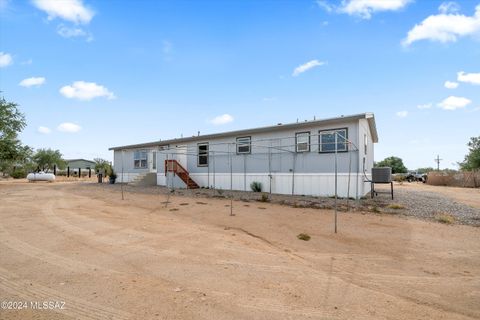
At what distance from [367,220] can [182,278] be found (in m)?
6.97

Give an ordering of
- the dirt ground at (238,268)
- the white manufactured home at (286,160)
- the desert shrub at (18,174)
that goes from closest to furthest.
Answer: the dirt ground at (238,268) → the white manufactured home at (286,160) → the desert shrub at (18,174)

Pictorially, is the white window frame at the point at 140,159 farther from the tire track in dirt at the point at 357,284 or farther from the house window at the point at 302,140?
the tire track in dirt at the point at 357,284

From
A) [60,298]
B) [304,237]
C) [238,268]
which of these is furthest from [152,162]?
[60,298]

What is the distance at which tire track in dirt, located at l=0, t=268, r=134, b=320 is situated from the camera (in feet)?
11.0

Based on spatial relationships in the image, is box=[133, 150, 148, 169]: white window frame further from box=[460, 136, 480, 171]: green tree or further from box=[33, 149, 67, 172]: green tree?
box=[460, 136, 480, 171]: green tree

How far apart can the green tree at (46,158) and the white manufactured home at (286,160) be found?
3507cm

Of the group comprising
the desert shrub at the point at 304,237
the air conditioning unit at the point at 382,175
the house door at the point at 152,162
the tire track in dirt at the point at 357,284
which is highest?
the house door at the point at 152,162

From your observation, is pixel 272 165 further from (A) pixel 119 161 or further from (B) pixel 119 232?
(A) pixel 119 161

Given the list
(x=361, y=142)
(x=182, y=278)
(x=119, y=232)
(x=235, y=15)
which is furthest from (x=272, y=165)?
(x=182, y=278)

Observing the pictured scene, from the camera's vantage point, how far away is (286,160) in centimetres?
1661

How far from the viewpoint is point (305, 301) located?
12.5ft

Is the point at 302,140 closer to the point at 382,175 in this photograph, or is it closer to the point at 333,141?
the point at 333,141

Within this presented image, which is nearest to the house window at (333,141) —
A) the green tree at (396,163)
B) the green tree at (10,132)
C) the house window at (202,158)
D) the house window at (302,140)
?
the house window at (302,140)

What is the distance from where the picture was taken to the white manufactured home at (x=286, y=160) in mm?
14464
